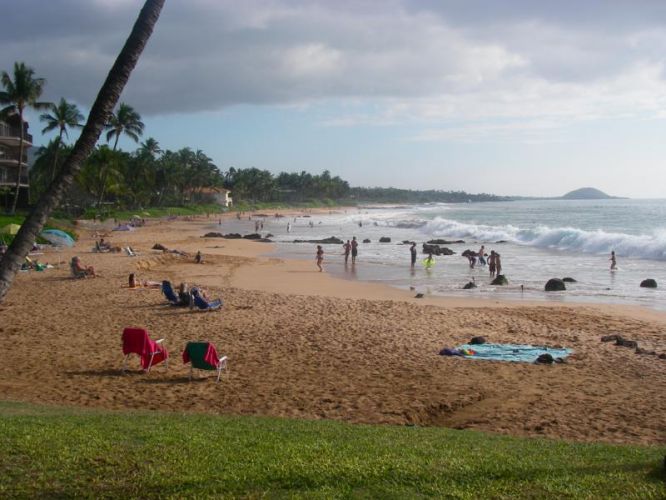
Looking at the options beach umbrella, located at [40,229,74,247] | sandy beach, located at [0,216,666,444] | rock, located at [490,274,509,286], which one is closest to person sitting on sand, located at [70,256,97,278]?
sandy beach, located at [0,216,666,444]

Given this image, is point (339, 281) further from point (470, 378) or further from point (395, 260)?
point (470, 378)

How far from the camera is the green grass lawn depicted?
15.1 ft

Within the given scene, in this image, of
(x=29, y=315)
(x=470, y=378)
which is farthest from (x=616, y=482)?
(x=29, y=315)

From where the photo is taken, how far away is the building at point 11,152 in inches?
1850

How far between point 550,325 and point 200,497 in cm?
1289

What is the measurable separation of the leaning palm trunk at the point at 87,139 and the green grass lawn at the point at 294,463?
1693 mm

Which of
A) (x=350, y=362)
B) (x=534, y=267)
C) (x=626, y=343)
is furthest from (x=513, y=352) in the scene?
(x=534, y=267)

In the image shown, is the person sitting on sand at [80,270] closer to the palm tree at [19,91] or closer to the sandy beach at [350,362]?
the sandy beach at [350,362]

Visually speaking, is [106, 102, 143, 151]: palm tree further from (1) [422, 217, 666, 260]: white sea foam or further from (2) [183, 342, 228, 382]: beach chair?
(2) [183, 342, 228, 382]: beach chair

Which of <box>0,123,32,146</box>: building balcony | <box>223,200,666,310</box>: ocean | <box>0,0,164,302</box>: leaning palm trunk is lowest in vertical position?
<box>223,200,666,310</box>: ocean

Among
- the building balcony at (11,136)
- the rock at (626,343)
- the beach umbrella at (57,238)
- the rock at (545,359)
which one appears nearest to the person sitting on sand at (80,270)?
the beach umbrella at (57,238)

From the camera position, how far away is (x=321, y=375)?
10367 millimetres

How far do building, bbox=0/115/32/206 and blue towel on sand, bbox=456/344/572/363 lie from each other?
43.9 meters

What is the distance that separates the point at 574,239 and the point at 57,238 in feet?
122
